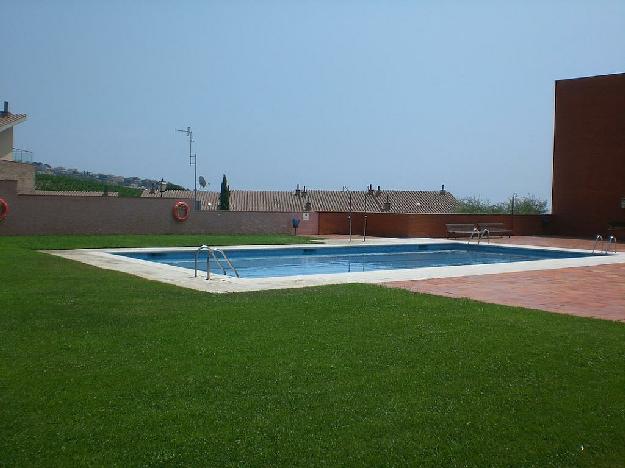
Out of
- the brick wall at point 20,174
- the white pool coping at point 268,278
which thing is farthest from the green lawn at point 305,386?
the brick wall at point 20,174

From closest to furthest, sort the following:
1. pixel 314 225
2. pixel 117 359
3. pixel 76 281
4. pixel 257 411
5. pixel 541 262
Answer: pixel 257 411 → pixel 117 359 → pixel 76 281 → pixel 541 262 → pixel 314 225

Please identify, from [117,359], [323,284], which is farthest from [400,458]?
[323,284]

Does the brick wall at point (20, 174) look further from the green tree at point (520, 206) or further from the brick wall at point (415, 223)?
the green tree at point (520, 206)

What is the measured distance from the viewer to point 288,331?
582cm

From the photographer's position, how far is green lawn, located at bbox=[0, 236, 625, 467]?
333cm

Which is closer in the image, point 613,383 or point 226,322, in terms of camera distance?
point 613,383

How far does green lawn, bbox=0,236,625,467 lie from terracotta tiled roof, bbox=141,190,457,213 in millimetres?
41189

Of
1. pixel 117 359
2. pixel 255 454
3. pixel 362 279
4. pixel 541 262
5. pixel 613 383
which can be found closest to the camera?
pixel 255 454

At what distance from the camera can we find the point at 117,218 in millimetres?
21391

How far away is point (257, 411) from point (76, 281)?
609cm

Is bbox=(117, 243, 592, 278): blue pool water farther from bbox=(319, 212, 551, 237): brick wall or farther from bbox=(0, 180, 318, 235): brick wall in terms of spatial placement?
bbox=(0, 180, 318, 235): brick wall

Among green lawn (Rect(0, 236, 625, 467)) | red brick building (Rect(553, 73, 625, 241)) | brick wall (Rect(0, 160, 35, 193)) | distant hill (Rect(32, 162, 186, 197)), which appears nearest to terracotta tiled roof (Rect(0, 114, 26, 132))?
distant hill (Rect(32, 162, 186, 197))

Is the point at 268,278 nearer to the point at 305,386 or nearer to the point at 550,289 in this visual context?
the point at 550,289

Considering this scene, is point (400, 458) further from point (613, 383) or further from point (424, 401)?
point (613, 383)
